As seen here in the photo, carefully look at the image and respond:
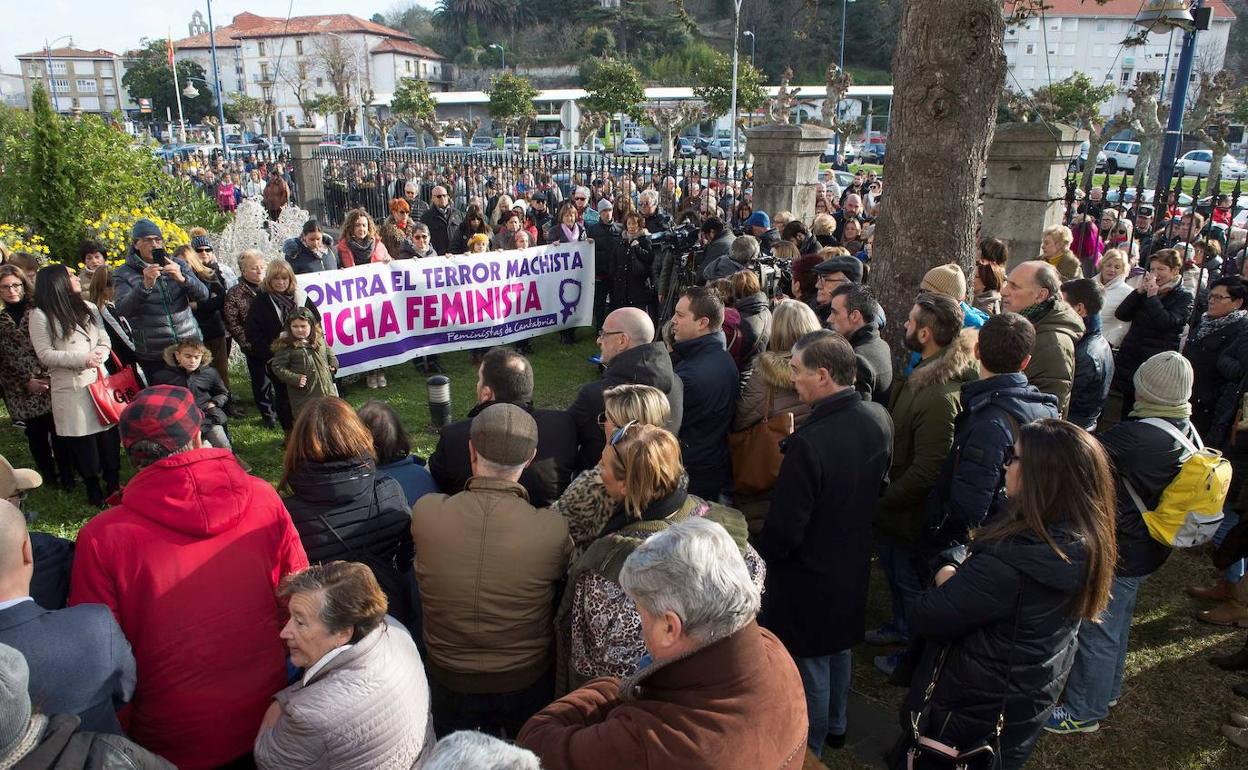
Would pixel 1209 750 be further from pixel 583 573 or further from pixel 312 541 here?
pixel 312 541

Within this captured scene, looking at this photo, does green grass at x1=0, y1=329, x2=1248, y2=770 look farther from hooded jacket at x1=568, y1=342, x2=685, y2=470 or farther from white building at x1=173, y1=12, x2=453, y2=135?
white building at x1=173, y1=12, x2=453, y2=135

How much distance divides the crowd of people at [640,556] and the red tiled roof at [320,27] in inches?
3780

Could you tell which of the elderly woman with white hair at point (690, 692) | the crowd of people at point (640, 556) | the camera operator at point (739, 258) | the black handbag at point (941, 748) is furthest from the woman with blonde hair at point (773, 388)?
the elderly woman with white hair at point (690, 692)

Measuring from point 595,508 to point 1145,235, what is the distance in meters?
9.76

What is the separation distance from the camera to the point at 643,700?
5.60ft

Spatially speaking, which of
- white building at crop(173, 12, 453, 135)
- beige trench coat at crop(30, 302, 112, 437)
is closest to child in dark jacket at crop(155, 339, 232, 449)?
beige trench coat at crop(30, 302, 112, 437)

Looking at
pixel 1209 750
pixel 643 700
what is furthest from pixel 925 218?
pixel 643 700

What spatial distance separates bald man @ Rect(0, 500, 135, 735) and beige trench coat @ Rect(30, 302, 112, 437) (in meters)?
3.52

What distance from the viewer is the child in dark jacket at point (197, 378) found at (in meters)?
5.41

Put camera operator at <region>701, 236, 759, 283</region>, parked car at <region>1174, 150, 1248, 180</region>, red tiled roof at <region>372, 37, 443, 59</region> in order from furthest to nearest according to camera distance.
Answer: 1. red tiled roof at <region>372, 37, 443, 59</region>
2. parked car at <region>1174, 150, 1248, 180</region>
3. camera operator at <region>701, 236, 759, 283</region>

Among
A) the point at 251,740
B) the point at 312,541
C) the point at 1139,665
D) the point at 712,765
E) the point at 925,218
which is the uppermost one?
the point at 925,218

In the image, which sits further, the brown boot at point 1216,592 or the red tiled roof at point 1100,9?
the red tiled roof at point 1100,9

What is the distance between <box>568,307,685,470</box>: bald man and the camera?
13.0ft

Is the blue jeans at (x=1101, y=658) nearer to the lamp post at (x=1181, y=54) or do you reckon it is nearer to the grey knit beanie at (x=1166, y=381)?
the grey knit beanie at (x=1166, y=381)
